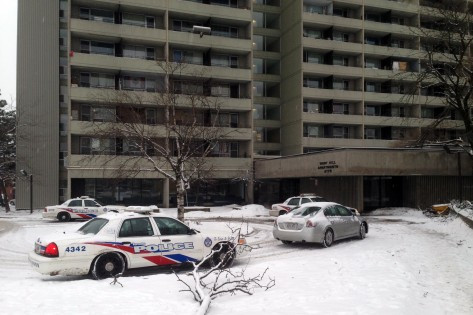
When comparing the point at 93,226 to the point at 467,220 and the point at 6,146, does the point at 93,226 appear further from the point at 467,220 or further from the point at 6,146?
the point at 6,146

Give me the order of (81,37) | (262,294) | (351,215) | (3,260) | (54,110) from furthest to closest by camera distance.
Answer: (54,110)
(81,37)
(351,215)
(3,260)
(262,294)

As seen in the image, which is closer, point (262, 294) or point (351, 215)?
point (262, 294)

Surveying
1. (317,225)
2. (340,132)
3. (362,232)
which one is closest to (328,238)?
(317,225)

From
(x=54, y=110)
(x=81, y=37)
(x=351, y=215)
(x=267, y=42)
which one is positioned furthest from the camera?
(x=267, y=42)

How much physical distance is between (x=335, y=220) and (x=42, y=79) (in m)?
39.0

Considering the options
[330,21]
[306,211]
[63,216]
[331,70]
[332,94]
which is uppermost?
[330,21]

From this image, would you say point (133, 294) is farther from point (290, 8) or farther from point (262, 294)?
point (290, 8)

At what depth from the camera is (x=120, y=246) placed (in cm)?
958

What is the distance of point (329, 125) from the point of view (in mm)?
49375

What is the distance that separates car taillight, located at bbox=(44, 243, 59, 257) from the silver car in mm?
7623

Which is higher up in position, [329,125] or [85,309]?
[329,125]

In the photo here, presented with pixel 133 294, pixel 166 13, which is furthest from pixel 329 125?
pixel 133 294

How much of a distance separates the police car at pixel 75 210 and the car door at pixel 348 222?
1507 cm

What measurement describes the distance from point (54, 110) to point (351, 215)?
3729 cm
